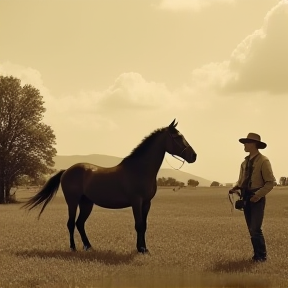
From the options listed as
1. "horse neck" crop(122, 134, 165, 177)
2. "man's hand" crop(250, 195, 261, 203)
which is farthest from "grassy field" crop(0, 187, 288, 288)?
"horse neck" crop(122, 134, 165, 177)

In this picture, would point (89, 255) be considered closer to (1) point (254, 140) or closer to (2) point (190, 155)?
(2) point (190, 155)

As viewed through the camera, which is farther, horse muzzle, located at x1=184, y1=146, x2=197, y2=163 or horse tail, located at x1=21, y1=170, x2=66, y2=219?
horse tail, located at x1=21, y1=170, x2=66, y2=219

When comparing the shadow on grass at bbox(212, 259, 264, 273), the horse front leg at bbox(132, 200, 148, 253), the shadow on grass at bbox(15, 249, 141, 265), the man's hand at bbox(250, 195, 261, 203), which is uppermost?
the man's hand at bbox(250, 195, 261, 203)

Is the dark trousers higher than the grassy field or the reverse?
higher

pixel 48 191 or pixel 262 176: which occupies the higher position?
pixel 262 176

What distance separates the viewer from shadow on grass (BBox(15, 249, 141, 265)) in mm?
11477

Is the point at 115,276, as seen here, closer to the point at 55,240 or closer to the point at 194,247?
the point at 194,247

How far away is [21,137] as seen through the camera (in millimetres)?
51031

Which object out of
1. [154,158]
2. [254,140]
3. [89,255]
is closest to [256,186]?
[254,140]

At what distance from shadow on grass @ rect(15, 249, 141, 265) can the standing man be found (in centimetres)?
286

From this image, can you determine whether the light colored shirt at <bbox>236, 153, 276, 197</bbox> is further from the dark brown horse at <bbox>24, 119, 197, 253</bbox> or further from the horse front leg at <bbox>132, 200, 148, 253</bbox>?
the horse front leg at <bbox>132, 200, 148, 253</bbox>

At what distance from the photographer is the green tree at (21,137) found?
164 feet

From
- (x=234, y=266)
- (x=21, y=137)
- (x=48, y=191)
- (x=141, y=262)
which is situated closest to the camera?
(x=234, y=266)

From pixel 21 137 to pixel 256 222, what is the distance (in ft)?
139
